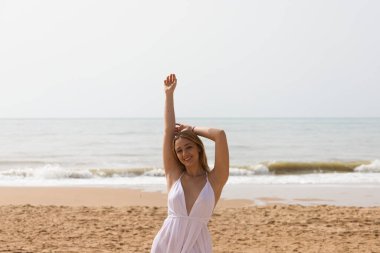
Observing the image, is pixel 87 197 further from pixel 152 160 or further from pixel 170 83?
pixel 152 160

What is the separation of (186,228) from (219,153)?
0.48 metres

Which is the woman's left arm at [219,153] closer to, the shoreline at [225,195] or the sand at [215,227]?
the sand at [215,227]

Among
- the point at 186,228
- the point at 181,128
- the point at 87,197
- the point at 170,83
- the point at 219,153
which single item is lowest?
the point at 87,197

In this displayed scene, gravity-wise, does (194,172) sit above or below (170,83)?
below

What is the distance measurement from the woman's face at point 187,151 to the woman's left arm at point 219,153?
0.10m

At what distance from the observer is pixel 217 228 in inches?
344

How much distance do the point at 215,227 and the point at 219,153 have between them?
5868 millimetres

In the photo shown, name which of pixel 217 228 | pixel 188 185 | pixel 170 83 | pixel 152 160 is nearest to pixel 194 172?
pixel 188 185

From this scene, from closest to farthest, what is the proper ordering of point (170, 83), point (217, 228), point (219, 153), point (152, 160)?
point (219, 153)
point (170, 83)
point (217, 228)
point (152, 160)

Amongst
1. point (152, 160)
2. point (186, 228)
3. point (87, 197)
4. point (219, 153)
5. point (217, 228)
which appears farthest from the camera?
point (152, 160)

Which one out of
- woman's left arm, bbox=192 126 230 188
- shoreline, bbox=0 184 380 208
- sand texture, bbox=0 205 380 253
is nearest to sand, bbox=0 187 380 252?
sand texture, bbox=0 205 380 253

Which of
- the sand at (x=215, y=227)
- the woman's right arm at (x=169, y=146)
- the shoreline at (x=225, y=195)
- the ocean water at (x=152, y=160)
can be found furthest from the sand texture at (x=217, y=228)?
the ocean water at (x=152, y=160)

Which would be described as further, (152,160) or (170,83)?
(152,160)

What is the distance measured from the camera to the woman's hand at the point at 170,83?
10.8 ft
